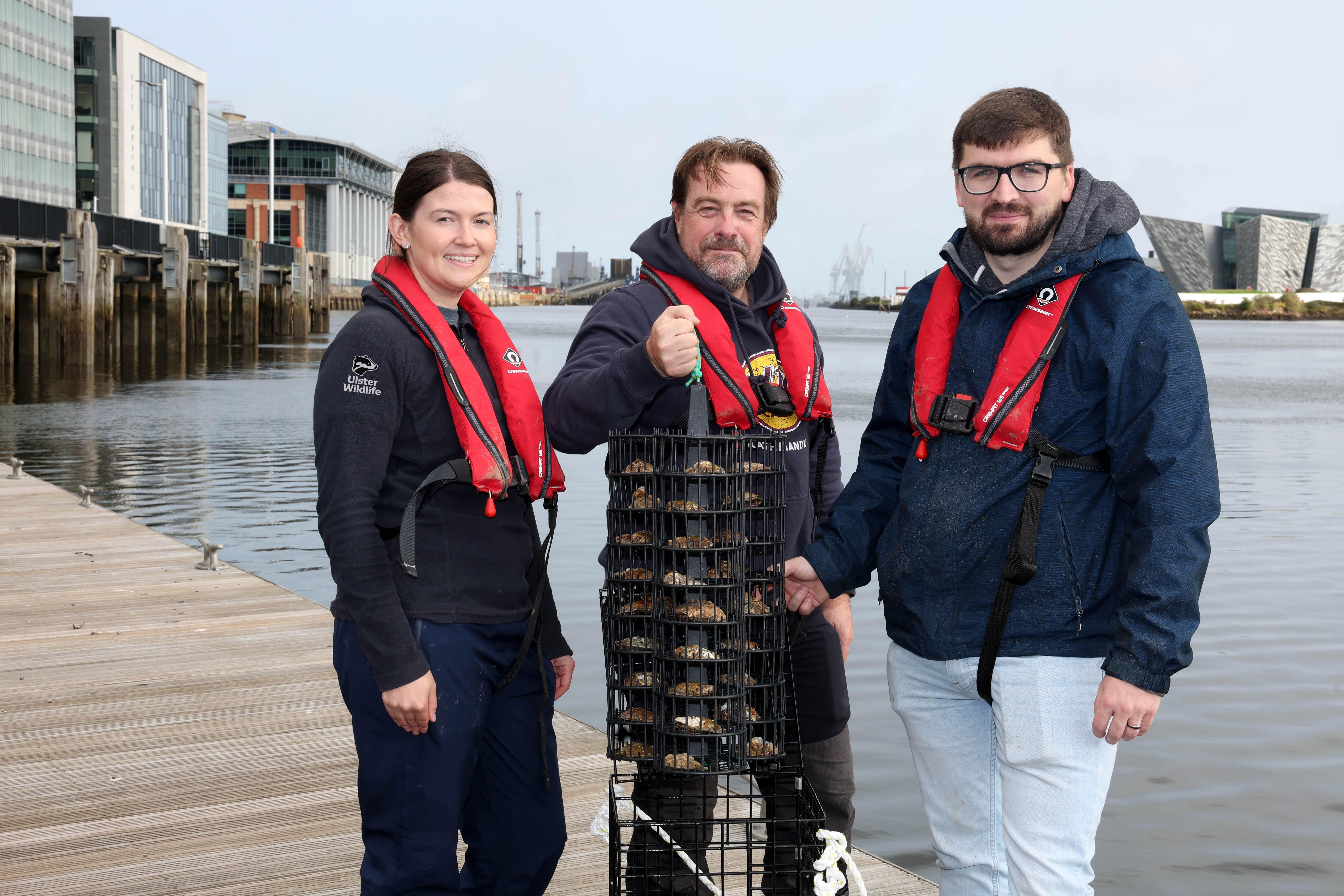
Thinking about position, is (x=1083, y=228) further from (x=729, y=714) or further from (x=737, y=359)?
(x=729, y=714)

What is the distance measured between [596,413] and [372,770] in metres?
0.97

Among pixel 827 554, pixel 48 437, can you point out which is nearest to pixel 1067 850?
pixel 827 554

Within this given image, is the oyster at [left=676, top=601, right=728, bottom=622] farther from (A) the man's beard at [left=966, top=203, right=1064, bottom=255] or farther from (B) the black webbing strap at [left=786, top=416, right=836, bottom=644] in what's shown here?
(A) the man's beard at [left=966, top=203, right=1064, bottom=255]

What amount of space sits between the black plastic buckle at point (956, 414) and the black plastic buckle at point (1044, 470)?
0.18 m

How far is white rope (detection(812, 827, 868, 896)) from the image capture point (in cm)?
275

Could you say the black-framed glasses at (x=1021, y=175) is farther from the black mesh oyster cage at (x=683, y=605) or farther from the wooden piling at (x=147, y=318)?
the wooden piling at (x=147, y=318)

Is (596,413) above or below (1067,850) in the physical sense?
above

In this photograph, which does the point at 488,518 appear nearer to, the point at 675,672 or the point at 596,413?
the point at 596,413

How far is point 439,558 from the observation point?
2.89 m

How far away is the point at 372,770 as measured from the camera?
2.85 metres

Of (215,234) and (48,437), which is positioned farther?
(215,234)

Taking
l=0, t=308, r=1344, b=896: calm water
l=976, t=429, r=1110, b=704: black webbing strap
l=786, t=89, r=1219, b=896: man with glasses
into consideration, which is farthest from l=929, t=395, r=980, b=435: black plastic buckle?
l=0, t=308, r=1344, b=896: calm water

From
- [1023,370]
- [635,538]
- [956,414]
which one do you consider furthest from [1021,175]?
[635,538]

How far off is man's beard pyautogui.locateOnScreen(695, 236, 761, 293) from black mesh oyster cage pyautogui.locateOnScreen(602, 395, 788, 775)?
1.95 ft
